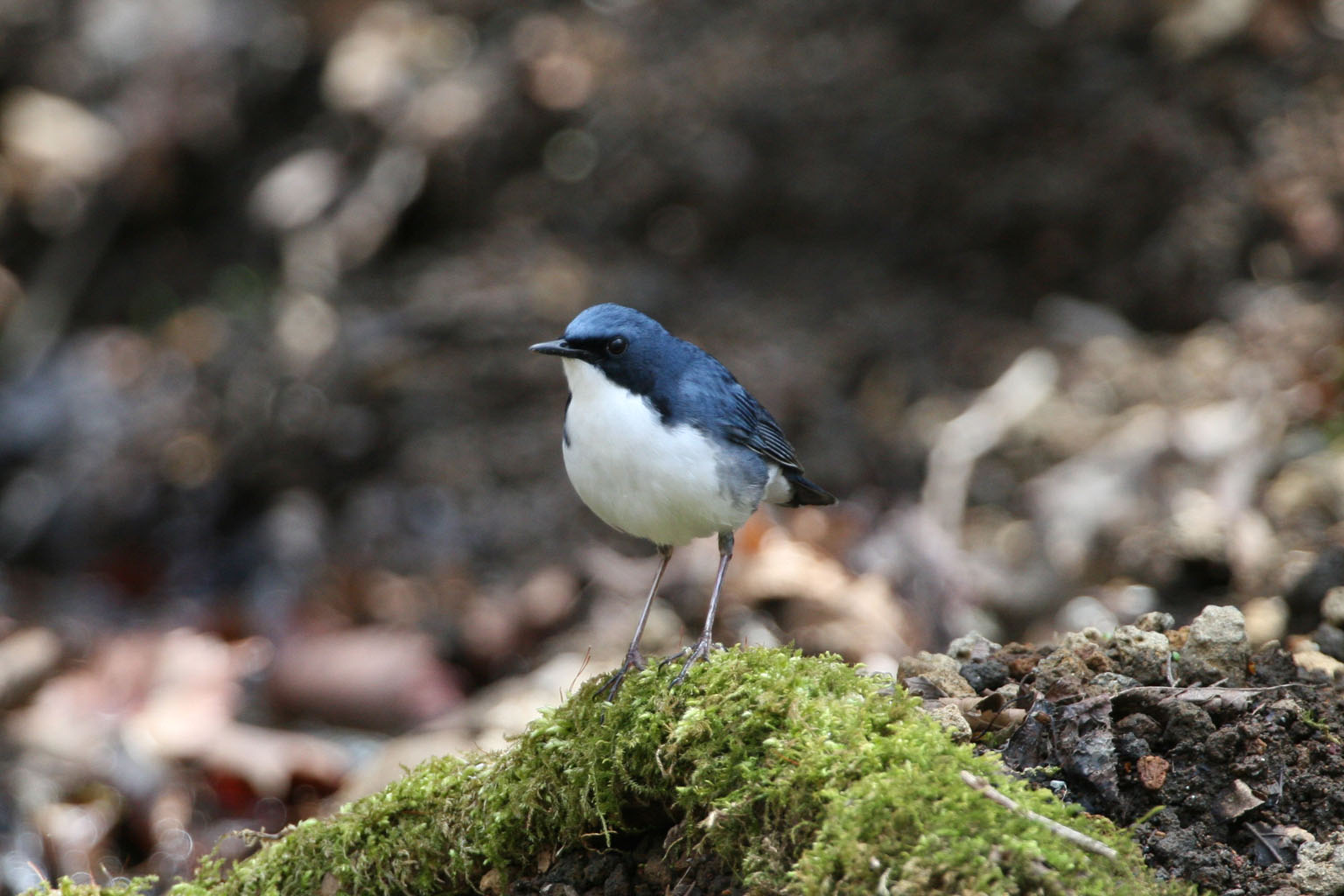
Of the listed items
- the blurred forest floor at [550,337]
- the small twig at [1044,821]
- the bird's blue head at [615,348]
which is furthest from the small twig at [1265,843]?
the blurred forest floor at [550,337]

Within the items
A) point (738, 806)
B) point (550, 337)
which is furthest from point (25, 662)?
point (738, 806)

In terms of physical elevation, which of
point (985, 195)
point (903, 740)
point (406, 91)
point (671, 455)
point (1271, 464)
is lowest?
point (1271, 464)

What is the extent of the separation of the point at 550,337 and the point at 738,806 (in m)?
5.69

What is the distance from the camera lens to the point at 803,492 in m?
4.76

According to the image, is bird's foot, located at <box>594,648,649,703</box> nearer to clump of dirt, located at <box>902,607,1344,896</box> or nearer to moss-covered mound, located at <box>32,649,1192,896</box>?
moss-covered mound, located at <box>32,649,1192,896</box>

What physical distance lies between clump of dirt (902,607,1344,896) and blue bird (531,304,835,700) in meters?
0.98

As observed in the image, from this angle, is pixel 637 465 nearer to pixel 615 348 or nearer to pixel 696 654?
pixel 615 348

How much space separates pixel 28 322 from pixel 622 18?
201 inches

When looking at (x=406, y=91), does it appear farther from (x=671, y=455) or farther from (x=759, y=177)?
(x=671, y=455)

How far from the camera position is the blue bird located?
3.73 metres

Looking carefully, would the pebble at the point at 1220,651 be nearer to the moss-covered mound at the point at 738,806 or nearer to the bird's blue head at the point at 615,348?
the moss-covered mound at the point at 738,806

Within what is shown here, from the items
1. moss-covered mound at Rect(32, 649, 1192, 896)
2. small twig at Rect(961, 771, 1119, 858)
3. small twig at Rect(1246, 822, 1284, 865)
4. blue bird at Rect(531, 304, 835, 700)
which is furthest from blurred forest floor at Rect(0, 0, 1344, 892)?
small twig at Rect(961, 771, 1119, 858)

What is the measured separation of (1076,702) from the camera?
9.67 ft

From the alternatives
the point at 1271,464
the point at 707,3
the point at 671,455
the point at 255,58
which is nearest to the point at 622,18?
the point at 707,3
